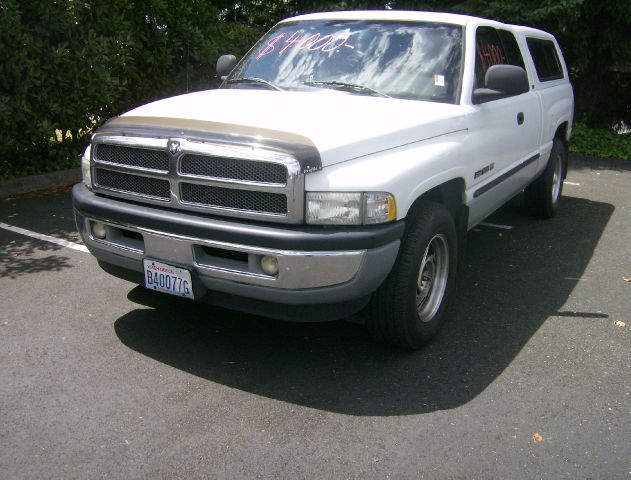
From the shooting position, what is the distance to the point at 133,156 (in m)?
3.83

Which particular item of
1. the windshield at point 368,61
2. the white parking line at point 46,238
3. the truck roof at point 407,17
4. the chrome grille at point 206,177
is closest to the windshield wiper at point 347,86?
the windshield at point 368,61

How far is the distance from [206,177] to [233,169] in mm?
161

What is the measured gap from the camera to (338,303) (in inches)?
139

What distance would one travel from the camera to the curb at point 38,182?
802 centimetres

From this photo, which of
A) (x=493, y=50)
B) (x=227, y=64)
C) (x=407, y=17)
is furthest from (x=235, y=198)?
(x=493, y=50)

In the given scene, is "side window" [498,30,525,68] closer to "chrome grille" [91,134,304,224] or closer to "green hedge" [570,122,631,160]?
"chrome grille" [91,134,304,224]

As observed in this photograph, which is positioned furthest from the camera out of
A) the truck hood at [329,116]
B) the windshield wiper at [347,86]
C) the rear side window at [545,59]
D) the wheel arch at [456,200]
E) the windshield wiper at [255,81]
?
the rear side window at [545,59]

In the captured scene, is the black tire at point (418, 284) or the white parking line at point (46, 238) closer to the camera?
the black tire at point (418, 284)

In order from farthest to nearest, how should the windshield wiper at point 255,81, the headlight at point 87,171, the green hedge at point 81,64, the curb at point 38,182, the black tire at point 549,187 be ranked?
the curb at point 38,182 → the green hedge at point 81,64 → the black tire at point 549,187 → the windshield wiper at point 255,81 → the headlight at point 87,171

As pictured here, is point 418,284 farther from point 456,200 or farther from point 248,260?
point 248,260

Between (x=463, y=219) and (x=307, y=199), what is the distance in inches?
60.8

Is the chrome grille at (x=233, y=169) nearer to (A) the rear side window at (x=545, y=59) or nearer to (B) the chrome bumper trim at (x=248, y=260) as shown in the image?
(B) the chrome bumper trim at (x=248, y=260)

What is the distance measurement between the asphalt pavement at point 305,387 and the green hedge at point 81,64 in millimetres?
3195

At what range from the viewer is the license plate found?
142 inches
